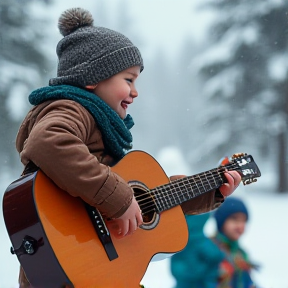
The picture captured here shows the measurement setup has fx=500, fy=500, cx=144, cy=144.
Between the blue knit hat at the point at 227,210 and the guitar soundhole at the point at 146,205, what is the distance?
0.60 m

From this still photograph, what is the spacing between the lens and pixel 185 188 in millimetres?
1503

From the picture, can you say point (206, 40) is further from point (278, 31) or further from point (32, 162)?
point (32, 162)

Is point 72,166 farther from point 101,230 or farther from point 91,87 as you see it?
point 91,87

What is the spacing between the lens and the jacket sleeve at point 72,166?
111 cm

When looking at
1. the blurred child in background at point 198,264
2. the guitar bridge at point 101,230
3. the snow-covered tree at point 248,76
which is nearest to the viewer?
the guitar bridge at point 101,230

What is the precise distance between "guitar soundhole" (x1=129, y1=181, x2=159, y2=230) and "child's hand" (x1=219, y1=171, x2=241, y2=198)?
29 centimetres

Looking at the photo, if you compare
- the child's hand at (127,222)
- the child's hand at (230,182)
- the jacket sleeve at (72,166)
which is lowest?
the child's hand at (230,182)

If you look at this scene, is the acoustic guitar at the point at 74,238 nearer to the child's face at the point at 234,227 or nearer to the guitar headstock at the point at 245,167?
the guitar headstock at the point at 245,167

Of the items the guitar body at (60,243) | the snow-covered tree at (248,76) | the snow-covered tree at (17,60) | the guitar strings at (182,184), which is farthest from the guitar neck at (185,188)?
the snow-covered tree at (17,60)

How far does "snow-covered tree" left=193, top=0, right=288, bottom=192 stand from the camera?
2.80 metres

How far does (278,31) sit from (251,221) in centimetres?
107

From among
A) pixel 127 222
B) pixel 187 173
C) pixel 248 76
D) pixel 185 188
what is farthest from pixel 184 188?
pixel 248 76

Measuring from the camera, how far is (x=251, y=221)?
2600 mm

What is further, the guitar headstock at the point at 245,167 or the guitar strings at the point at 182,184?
the guitar headstock at the point at 245,167
